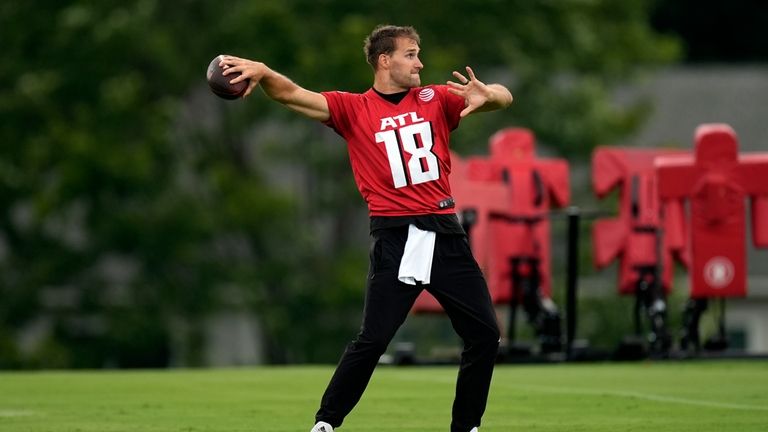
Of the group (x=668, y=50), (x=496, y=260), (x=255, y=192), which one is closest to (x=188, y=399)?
(x=496, y=260)

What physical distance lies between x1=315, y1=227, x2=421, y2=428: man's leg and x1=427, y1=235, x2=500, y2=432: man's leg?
178mm

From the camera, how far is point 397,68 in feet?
32.4

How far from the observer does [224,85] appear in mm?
9727

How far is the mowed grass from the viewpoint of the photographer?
11469mm

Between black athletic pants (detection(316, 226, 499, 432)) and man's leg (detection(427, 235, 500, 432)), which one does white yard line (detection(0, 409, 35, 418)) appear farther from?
man's leg (detection(427, 235, 500, 432))

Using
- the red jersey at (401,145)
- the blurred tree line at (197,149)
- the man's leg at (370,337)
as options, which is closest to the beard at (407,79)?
the red jersey at (401,145)

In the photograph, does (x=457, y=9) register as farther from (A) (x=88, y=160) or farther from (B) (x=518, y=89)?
(A) (x=88, y=160)

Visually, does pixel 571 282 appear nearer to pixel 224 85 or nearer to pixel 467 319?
pixel 467 319

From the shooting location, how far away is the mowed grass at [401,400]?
11.5m

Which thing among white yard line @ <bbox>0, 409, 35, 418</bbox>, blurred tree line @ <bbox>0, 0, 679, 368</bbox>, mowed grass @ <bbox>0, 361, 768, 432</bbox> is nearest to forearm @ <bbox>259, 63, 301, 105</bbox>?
mowed grass @ <bbox>0, 361, 768, 432</bbox>

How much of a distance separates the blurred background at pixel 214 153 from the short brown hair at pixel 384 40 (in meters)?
23.2

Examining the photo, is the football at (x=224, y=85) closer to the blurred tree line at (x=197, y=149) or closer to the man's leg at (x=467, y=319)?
the man's leg at (x=467, y=319)

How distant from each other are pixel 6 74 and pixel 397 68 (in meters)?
27.4

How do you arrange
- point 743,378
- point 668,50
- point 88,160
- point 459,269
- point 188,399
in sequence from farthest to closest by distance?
point 668,50
point 88,160
point 743,378
point 188,399
point 459,269
